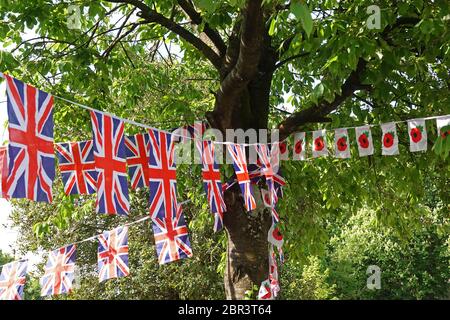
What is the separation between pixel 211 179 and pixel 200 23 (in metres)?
1.99

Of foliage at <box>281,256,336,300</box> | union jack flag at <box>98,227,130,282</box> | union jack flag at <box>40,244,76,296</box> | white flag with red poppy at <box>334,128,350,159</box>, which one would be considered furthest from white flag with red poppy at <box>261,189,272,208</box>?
foliage at <box>281,256,336,300</box>

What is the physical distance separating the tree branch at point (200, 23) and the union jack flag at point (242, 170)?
1.54m

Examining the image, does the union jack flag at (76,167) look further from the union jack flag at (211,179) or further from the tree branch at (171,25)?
the tree branch at (171,25)

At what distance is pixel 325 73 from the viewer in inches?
238

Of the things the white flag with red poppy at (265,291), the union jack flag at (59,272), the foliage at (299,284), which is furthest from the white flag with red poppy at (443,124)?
the foliage at (299,284)

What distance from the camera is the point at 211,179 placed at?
6523 mm

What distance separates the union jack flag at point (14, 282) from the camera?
23.3ft

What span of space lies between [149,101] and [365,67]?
14.7ft

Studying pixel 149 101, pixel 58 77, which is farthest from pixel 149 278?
pixel 58 77

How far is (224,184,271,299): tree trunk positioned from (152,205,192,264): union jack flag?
0.65 metres

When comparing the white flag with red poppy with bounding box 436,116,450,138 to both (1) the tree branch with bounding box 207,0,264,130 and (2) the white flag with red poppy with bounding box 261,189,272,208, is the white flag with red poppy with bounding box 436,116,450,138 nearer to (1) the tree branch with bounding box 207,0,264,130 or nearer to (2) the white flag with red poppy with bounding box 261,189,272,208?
(1) the tree branch with bounding box 207,0,264,130

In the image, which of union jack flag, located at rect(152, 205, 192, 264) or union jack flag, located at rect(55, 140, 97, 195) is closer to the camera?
union jack flag, located at rect(55, 140, 97, 195)

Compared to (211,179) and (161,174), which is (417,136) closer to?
(211,179)

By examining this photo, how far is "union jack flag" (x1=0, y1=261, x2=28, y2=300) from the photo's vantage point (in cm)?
711
